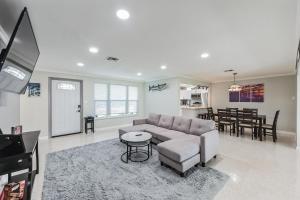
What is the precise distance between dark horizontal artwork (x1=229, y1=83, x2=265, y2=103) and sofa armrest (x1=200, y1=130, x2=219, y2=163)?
4.73m

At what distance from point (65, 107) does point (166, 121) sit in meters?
3.72

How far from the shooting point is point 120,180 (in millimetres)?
2346

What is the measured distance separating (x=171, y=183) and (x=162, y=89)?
4.87 metres

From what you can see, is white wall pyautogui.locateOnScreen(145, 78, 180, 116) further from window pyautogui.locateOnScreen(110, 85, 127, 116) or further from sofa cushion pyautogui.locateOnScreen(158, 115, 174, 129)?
sofa cushion pyautogui.locateOnScreen(158, 115, 174, 129)

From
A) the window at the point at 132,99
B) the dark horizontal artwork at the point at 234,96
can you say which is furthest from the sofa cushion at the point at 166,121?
the dark horizontal artwork at the point at 234,96

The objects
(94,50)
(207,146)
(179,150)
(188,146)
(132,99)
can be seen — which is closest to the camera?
(179,150)

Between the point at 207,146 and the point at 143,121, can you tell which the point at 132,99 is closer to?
the point at 143,121

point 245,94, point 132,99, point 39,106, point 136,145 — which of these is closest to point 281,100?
point 245,94

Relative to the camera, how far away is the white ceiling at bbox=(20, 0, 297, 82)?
1.63 metres

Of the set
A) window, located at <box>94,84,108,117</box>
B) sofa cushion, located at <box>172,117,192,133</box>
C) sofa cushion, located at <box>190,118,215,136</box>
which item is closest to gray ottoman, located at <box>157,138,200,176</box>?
sofa cushion, located at <box>190,118,215,136</box>

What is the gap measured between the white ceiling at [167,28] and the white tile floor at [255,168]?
7.65 ft

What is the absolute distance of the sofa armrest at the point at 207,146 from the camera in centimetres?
277

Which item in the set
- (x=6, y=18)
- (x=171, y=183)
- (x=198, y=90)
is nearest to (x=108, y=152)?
(x=171, y=183)

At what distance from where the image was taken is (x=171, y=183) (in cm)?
226
